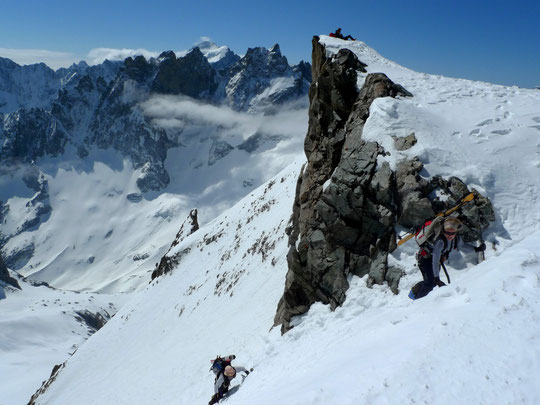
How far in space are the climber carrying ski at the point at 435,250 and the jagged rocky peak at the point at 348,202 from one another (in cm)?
138

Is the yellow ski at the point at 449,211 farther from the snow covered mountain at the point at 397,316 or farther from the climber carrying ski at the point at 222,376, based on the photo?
the climber carrying ski at the point at 222,376

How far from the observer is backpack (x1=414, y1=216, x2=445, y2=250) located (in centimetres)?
927

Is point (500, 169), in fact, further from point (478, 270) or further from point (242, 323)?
point (242, 323)

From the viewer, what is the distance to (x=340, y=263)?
13.3 m

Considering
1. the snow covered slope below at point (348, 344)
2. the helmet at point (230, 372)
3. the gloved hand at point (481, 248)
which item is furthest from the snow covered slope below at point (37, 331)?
the gloved hand at point (481, 248)

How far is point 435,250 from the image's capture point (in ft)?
30.2

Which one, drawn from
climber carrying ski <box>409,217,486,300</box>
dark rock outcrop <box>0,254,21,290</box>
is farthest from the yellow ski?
dark rock outcrop <box>0,254,21,290</box>

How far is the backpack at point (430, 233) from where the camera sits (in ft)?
30.4

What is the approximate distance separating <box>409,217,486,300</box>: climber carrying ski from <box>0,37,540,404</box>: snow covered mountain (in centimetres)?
43

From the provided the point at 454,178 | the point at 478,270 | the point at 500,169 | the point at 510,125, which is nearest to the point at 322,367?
the point at 478,270

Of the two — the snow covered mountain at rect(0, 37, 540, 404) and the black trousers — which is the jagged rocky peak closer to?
the snow covered mountain at rect(0, 37, 540, 404)

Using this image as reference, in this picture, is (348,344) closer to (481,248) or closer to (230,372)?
(481,248)

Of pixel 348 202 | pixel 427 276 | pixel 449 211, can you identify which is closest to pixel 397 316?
pixel 427 276

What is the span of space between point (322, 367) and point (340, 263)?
4782 mm
